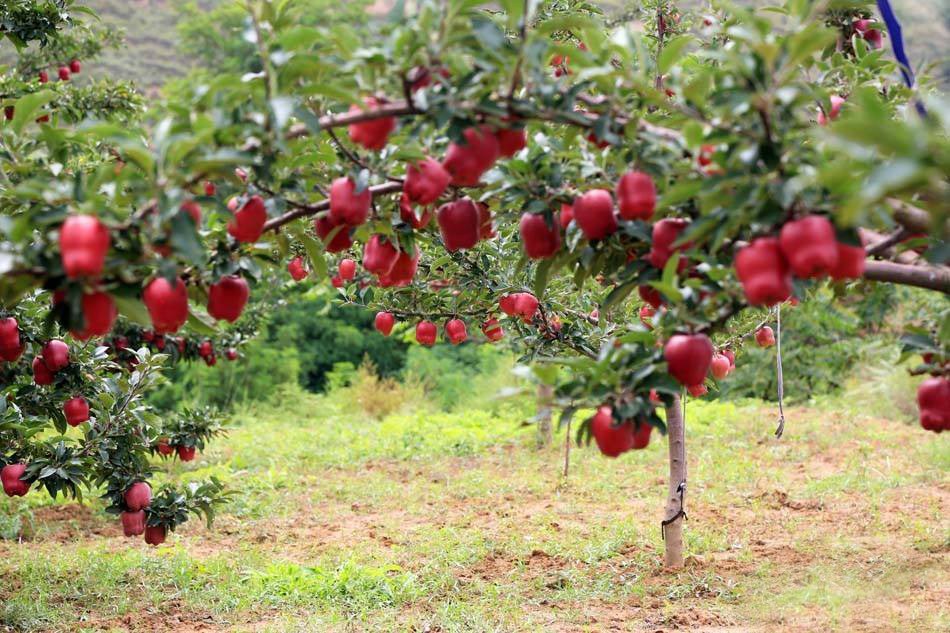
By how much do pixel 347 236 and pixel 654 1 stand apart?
278 cm

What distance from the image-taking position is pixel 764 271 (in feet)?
4.47

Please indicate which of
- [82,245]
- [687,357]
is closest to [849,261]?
[687,357]

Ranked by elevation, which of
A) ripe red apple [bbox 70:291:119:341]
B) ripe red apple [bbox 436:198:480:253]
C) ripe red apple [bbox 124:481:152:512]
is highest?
ripe red apple [bbox 436:198:480:253]

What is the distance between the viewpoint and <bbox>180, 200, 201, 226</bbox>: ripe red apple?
4.78 ft

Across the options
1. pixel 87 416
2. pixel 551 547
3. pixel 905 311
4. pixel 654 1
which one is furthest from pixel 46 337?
pixel 905 311

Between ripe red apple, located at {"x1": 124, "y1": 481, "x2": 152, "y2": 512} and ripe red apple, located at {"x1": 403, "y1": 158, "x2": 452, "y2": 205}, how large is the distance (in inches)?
76.9

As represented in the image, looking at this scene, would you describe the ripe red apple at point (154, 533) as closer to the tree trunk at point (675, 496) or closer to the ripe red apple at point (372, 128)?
the tree trunk at point (675, 496)

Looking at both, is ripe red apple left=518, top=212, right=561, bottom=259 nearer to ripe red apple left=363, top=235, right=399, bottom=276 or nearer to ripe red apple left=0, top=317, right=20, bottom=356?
ripe red apple left=363, top=235, right=399, bottom=276

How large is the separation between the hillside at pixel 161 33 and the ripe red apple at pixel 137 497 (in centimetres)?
1270

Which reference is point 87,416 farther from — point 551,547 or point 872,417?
point 872,417

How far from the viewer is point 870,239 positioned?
5.63 feet

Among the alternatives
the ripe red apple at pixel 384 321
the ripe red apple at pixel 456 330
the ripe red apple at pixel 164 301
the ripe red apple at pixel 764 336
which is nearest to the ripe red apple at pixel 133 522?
the ripe red apple at pixel 384 321

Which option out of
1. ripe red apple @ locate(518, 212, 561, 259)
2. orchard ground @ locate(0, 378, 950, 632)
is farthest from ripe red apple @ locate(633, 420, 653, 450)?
orchard ground @ locate(0, 378, 950, 632)

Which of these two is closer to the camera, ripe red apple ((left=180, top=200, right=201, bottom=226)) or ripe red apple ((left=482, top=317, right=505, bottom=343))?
ripe red apple ((left=180, top=200, right=201, bottom=226))
